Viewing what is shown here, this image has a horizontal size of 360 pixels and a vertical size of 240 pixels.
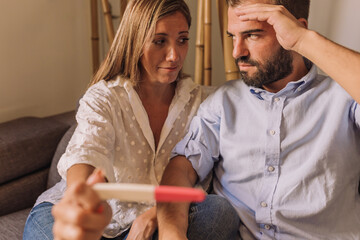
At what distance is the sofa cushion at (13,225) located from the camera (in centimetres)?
132

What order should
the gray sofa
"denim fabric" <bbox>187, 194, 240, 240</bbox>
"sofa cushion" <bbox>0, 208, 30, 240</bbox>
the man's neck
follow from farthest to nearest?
the gray sofa
"sofa cushion" <bbox>0, 208, 30, 240</bbox>
the man's neck
"denim fabric" <bbox>187, 194, 240, 240</bbox>

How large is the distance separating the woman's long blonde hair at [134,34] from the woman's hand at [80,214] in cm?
76

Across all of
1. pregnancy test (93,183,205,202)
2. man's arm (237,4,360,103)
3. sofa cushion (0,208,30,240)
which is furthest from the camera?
sofa cushion (0,208,30,240)

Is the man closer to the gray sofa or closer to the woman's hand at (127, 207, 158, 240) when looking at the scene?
the woman's hand at (127, 207, 158, 240)

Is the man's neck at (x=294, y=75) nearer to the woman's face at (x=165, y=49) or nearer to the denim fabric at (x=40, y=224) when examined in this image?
the woman's face at (x=165, y=49)

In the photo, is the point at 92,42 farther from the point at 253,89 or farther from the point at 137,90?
the point at 253,89

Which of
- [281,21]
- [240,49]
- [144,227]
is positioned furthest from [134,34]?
[144,227]

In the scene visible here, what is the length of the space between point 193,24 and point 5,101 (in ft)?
3.15

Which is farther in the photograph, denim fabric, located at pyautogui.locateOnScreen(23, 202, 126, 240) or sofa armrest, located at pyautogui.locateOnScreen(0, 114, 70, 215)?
sofa armrest, located at pyautogui.locateOnScreen(0, 114, 70, 215)

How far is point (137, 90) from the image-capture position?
1307mm

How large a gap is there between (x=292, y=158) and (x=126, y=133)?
50 cm

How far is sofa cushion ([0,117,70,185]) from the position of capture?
59.3 inches

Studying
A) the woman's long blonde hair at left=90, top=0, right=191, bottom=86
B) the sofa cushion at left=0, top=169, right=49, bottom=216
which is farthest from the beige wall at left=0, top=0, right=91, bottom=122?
the woman's long blonde hair at left=90, top=0, right=191, bottom=86

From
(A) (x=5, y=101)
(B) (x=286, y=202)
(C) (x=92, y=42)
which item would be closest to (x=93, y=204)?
(B) (x=286, y=202)
